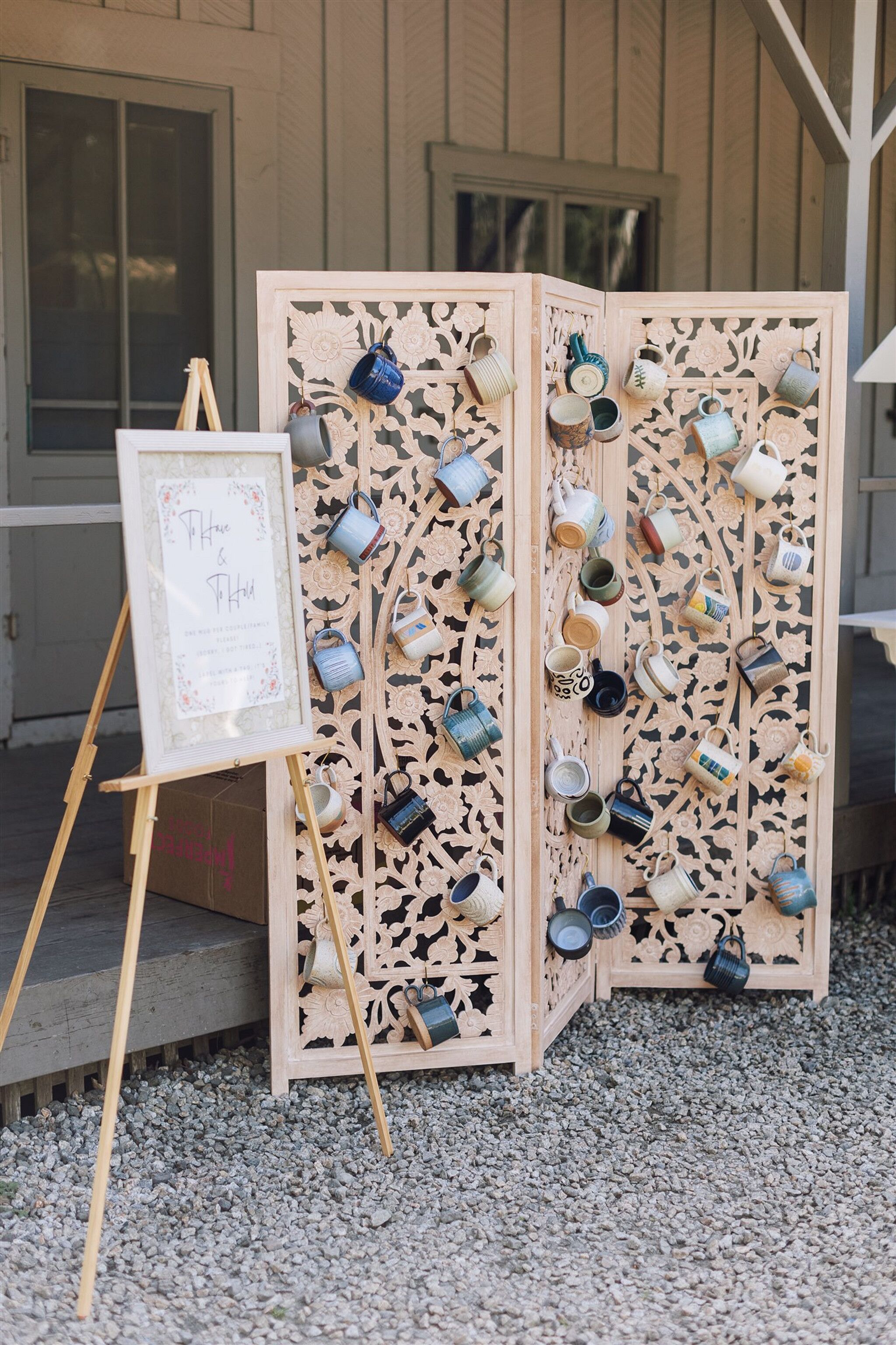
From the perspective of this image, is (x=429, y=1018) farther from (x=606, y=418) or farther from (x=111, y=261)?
(x=111, y=261)

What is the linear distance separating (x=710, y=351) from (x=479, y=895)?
1.39 m

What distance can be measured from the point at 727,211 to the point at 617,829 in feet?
12.1

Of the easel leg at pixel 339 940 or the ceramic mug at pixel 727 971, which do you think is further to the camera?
the ceramic mug at pixel 727 971

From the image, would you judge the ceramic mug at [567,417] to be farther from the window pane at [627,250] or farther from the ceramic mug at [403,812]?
the window pane at [627,250]

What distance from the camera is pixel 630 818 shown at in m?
3.19

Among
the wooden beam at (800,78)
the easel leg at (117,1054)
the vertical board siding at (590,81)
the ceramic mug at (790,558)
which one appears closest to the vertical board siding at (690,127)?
the vertical board siding at (590,81)

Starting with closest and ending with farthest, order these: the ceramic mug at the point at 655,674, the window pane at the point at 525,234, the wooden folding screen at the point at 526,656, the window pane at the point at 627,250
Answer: the wooden folding screen at the point at 526,656 < the ceramic mug at the point at 655,674 < the window pane at the point at 525,234 < the window pane at the point at 627,250

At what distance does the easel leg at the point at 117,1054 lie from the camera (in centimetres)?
206

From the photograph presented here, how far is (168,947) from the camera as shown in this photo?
2877 mm

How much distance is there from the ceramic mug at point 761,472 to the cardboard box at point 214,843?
1310mm

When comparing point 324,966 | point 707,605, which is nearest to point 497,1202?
point 324,966

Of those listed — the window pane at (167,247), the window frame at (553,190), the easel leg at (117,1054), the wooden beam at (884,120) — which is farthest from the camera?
the window frame at (553,190)

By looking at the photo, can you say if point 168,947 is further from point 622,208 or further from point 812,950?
point 622,208

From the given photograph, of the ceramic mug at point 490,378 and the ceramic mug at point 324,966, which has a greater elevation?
the ceramic mug at point 490,378
